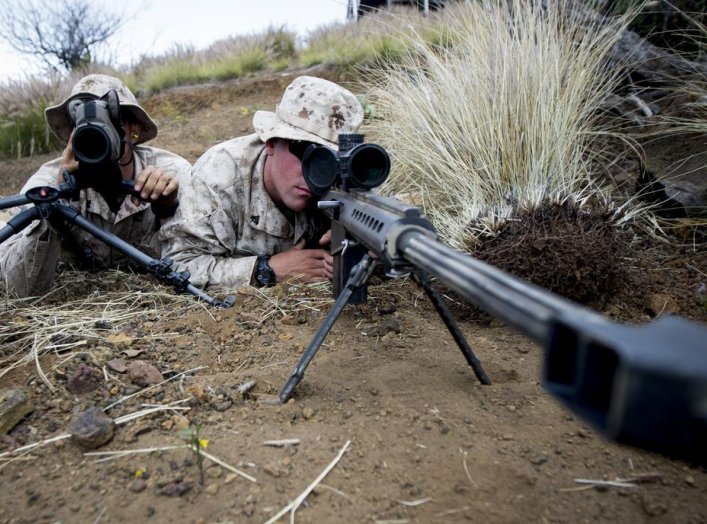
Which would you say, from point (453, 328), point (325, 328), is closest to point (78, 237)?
point (325, 328)

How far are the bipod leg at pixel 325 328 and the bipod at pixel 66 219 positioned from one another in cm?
111

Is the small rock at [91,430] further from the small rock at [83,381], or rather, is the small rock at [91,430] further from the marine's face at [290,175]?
the marine's face at [290,175]

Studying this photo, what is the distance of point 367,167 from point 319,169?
0.37m

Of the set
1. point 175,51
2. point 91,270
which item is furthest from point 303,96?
point 175,51

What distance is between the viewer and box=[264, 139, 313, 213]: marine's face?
3.00m

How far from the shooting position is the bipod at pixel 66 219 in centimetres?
271

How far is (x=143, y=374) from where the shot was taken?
2061 millimetres

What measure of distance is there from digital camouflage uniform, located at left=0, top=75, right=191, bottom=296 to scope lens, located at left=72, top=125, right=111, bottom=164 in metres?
0.52

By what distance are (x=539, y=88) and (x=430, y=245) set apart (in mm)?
2275

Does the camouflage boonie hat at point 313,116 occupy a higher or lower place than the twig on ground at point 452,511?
higher

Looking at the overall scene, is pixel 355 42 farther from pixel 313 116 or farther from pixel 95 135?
pixel 95 135

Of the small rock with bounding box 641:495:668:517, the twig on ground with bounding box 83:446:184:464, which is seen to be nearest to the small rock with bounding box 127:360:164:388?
the twig on ground with bounding box 83:446:184:464

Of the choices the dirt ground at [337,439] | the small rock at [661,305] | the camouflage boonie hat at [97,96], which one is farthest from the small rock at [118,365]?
the small rock at [661,305]

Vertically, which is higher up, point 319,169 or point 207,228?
point 319,169
